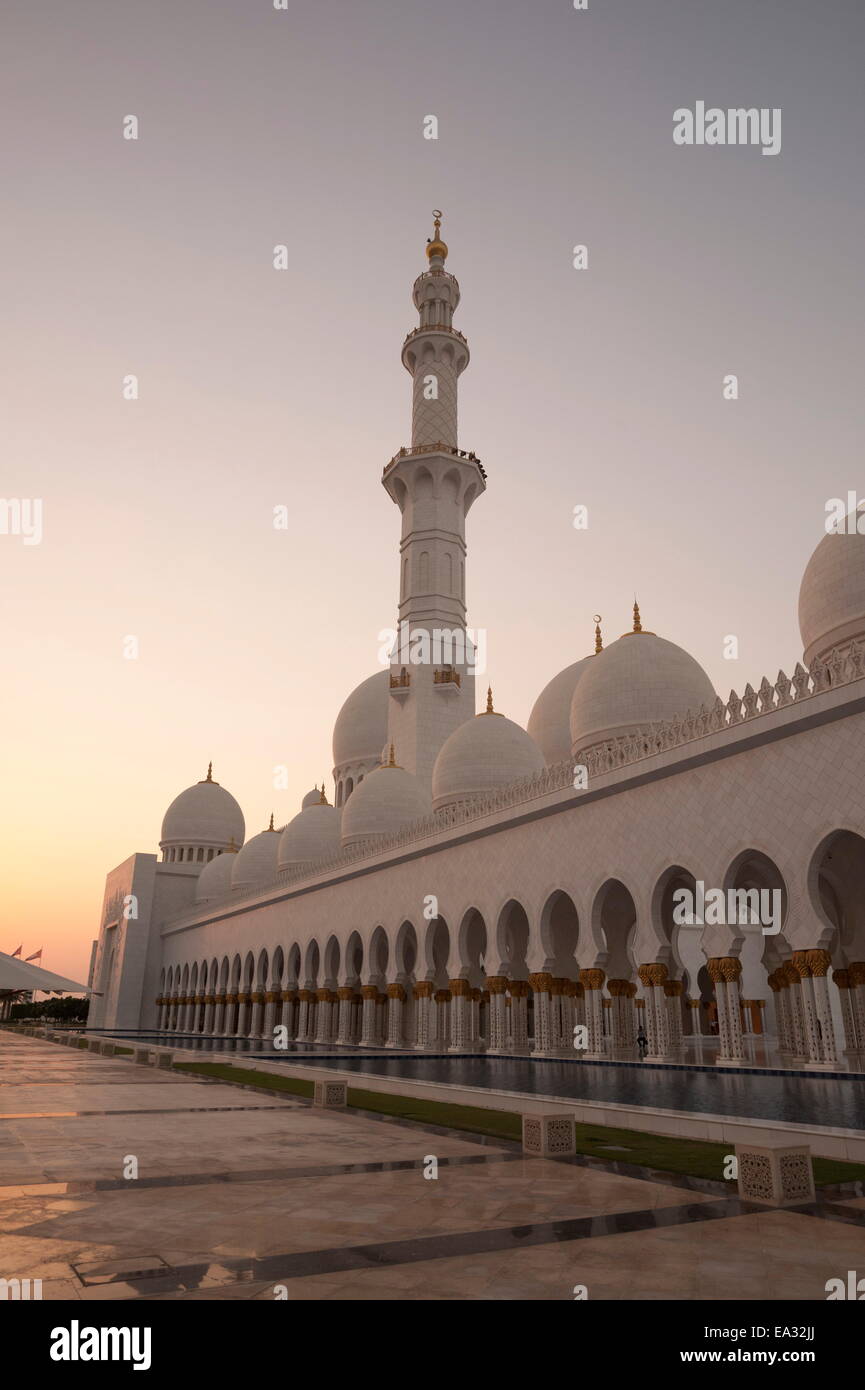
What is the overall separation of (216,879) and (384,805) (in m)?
20.0

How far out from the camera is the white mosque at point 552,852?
49.1ft

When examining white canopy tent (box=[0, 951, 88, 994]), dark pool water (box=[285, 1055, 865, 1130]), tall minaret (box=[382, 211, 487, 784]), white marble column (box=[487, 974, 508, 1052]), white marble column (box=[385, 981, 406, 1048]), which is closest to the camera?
dark pool water (box=[285, 1055, 865, 1130])

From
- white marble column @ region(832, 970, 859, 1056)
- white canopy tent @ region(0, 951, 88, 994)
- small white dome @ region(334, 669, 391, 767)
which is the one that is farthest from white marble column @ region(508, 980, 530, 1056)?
white canopy tent @ region(0, 951, 88, 994)

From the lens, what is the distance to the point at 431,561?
32219mm

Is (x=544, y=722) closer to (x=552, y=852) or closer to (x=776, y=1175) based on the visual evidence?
(x=552, y=852)

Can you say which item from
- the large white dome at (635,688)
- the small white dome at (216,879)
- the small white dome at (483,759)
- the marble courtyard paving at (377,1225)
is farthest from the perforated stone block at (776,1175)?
the small white dome at (216,879)

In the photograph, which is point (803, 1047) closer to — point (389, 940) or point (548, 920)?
point (548, 920)

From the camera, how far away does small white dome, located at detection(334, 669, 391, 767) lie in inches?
1537

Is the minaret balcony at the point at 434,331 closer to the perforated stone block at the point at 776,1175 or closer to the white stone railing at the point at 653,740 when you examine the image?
the white stone railing at the point at 653,740

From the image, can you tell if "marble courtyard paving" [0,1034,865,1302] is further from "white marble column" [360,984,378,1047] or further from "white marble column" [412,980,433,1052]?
"white marble column" [360,984,378,1047]

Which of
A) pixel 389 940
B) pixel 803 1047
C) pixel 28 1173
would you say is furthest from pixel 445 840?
pixel 28 1173

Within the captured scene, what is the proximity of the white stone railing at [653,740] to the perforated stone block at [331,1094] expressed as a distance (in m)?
8.45

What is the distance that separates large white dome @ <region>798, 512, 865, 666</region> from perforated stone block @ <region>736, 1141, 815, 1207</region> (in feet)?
41.0

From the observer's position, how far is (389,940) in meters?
25.8
